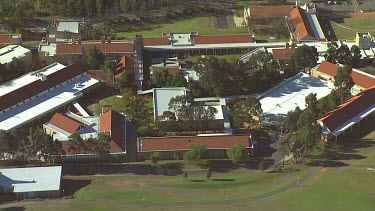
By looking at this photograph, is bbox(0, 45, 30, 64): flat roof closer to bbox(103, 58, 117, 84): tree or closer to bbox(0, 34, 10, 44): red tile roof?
bbox(0, 34, 10, 44): red tile roof

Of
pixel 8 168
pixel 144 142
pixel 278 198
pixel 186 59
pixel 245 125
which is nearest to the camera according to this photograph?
pixel 278 198

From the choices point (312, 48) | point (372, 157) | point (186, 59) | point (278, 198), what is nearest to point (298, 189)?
point (278, 198)

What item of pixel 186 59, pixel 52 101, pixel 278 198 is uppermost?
pixel 186 59

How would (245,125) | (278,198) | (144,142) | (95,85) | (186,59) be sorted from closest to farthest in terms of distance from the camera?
(278,198) → (144,142) → (245,125) → (95,85) → (186,59)

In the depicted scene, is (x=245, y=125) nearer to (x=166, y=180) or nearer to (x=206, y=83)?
(x=206, y=83)

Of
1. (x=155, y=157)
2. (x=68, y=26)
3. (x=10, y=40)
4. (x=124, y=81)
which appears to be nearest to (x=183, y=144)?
(x=155, y=157)

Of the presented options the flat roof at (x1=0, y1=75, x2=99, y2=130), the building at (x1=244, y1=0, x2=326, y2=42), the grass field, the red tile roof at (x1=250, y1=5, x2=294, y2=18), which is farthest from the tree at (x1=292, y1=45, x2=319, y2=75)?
the flat roof at (x1=0, y1=75, x2=99, y2=130)

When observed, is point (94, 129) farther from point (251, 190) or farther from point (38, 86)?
point (251, 190)
